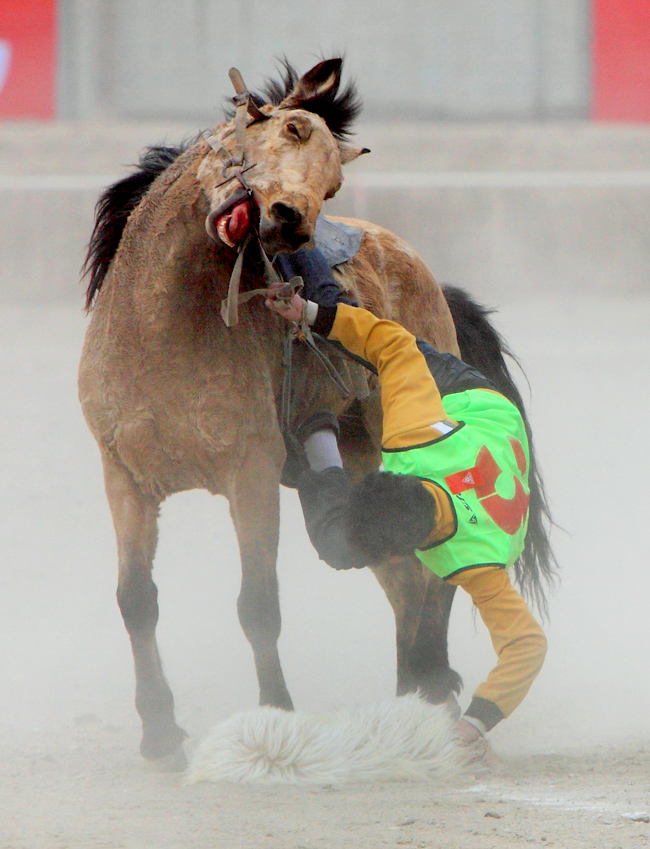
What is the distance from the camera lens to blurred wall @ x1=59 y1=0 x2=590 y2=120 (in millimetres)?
12062

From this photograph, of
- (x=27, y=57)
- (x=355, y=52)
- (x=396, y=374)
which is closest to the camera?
(x=396, y=374)

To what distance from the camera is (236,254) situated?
3.15m

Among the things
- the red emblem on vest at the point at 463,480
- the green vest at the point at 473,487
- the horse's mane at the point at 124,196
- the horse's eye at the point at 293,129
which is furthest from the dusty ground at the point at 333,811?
the horse's eye at the point at 293,129

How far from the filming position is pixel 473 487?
2791 mm

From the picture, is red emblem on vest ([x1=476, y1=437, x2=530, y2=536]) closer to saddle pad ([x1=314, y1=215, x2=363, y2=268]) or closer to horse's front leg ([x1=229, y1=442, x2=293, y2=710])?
horse's front leg ([x1=229, y1=442, x2=293, y2=710])

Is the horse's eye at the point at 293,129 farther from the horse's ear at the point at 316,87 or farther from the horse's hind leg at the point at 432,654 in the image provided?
the horse's hind leg at the point at 432,654

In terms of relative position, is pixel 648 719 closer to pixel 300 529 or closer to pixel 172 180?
pixel 172 180

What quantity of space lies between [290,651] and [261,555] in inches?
62.9

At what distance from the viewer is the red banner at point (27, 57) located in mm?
11281

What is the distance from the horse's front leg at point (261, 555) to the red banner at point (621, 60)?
10.2m

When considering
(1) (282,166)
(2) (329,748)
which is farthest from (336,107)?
(2) (329,748)

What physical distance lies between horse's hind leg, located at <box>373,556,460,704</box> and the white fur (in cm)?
69

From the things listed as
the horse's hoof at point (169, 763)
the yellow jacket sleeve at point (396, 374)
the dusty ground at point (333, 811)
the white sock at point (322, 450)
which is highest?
the yellow jacket sleeve at point (396, 374)

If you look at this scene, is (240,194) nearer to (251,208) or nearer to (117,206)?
(251,208)
